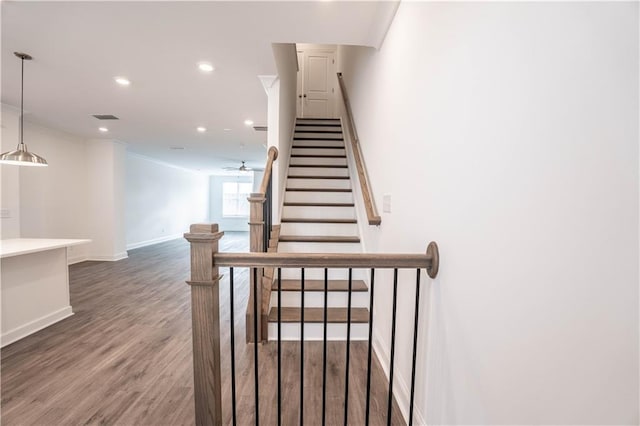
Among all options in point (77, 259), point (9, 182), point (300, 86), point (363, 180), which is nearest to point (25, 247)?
point (9, 182)

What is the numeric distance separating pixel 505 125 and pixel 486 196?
24 cm

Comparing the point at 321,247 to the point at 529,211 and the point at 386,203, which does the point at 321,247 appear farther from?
the point at 529,211

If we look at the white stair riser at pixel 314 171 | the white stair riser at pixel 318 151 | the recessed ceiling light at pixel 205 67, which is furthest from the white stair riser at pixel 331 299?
the white stair riser at pixel 318 151

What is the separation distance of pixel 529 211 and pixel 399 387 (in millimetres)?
1507

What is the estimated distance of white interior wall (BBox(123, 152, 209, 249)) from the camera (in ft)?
24.3

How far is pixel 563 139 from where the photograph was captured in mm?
689

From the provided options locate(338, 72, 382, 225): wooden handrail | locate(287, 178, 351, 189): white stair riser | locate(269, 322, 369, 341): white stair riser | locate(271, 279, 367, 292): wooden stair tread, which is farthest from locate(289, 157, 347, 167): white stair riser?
locate(269, 322, 369, 341): white stair riser

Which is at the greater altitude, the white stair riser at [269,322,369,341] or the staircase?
the staircase

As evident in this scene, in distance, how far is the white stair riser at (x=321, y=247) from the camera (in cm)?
304

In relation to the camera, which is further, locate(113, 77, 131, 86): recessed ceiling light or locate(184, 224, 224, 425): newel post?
locate(113, 77, 131, 86): recessed ceiling light

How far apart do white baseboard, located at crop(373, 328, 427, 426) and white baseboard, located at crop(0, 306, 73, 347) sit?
324 cm

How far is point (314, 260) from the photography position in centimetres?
127

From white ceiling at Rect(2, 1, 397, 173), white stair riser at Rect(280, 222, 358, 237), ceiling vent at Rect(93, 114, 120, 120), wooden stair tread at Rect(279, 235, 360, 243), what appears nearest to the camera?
white ceiling at Rect(2, 1, 397, 173)

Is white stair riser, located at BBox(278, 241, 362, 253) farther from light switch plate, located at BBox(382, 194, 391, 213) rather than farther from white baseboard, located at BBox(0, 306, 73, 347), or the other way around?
white baseboard, located at BBox(0, 306, 73, 347)
